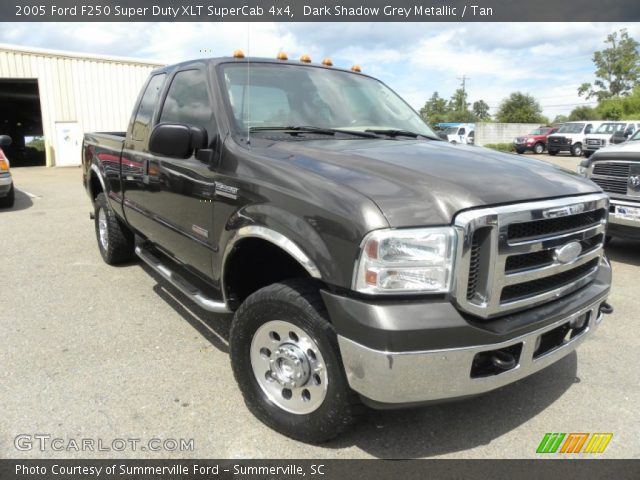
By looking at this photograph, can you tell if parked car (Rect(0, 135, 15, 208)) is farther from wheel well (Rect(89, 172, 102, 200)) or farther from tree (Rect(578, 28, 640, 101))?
tree (Rect(578, 28, 640, 101))

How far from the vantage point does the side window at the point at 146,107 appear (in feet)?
13.5

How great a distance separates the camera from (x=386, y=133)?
132 inches

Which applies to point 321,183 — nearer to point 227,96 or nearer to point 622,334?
point 227,96

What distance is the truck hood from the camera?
2.06 metres

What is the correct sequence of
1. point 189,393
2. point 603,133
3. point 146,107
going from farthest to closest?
point 603,133
point 146,107
point 189,393

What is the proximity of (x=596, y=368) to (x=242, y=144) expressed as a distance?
2767 mm

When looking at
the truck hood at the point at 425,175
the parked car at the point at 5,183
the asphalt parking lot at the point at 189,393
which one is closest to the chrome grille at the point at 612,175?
the asphalt parking lot at the point at 189,393

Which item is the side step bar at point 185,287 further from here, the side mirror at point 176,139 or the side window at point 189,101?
the side window at point 189,101

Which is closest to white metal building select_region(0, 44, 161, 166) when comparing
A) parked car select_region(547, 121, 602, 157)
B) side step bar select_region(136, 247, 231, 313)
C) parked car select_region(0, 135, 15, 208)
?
parked car select_region(0, 135, 15, 208)

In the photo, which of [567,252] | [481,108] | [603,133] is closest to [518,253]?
[567,252]

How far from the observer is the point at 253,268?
2.97 meters

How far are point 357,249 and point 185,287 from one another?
1.78 m
